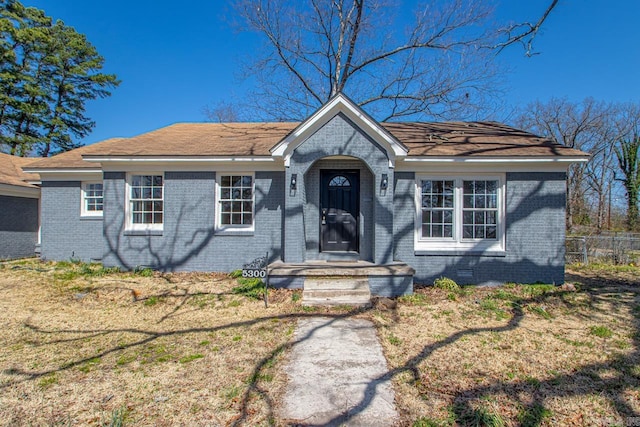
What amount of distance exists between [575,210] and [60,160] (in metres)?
36.8

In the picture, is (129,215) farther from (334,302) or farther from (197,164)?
(334,302)

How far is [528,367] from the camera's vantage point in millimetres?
4086

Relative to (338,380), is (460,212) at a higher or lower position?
higher

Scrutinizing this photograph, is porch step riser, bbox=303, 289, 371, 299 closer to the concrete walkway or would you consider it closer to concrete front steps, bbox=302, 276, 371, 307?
concrete front steps, bbox=302, 276, 371, 307

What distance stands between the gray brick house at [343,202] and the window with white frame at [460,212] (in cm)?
3

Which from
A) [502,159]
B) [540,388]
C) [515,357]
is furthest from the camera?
[502,159]

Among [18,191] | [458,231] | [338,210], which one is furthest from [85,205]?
[458,231]

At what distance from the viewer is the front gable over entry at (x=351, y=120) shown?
784cm

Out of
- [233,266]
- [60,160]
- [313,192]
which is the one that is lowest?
[233,266]

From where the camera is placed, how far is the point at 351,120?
8.03 m

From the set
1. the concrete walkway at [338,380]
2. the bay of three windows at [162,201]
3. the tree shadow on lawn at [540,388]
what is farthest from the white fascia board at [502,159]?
the concrete walkway at [338,380]

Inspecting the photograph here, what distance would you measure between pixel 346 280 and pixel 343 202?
2.66 metres

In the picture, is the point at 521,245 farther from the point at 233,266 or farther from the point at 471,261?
the point at 233,266

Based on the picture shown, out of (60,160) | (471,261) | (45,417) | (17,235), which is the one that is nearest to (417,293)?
(471,261)
